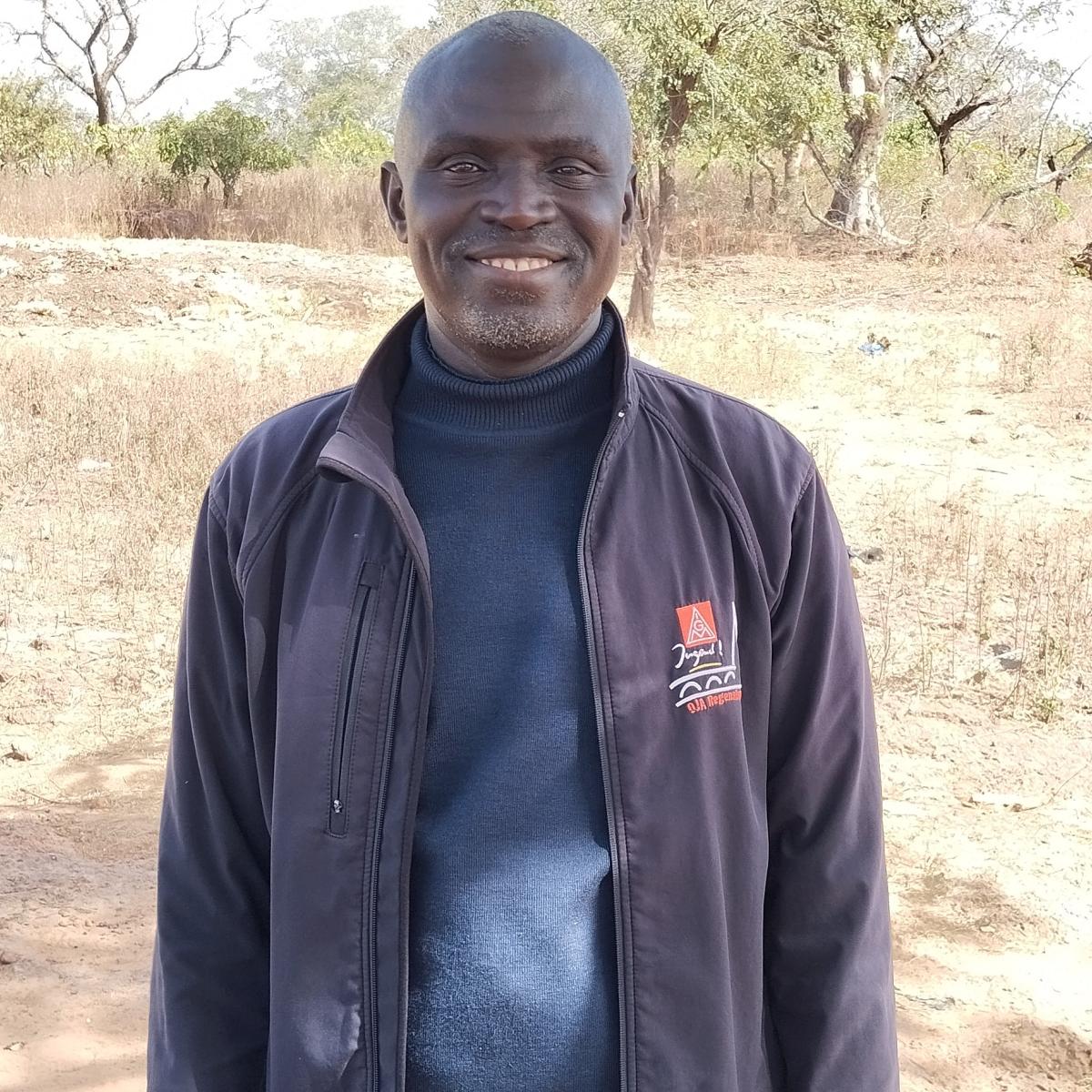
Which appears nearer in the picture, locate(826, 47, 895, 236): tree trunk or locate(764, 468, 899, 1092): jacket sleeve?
locate(764, 468, 899, 1092): jacket sleeve

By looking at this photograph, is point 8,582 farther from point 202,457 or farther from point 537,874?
point 537,874

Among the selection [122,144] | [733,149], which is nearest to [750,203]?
[733,149]

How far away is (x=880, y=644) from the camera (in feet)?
18.1

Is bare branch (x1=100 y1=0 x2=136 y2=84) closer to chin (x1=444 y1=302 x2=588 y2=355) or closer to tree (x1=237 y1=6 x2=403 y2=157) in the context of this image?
tree (x1=237 y1=6 x2=403 y2=157)

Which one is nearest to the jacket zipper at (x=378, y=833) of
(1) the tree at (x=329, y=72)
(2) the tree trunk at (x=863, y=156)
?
(2) the tree trunk at (x=863, y=156)

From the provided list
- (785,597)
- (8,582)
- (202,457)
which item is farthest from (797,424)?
(785,597)

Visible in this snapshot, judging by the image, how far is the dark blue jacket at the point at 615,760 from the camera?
138cm

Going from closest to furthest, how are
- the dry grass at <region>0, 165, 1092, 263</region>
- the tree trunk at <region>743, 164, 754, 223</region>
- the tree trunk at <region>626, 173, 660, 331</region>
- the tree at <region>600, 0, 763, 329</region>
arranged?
the tree trunk at <region>626, 173, 660, 331</region> < the tree at <region>600, 0, 763, 329</region> < the dry grass at <region>0, 165, 1092, 263</region> < the tree trunk at <region>743, 164, 754, 223</region>

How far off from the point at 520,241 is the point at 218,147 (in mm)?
18171

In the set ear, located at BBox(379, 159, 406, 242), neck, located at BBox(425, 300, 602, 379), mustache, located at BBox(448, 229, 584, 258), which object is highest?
ear, located at BBox(379, 159, 406, 242)

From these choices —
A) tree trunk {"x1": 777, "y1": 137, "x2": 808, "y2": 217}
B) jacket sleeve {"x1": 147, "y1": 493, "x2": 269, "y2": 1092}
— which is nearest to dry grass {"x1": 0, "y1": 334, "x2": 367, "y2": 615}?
jacket sleeve {"x1": 147, "y1": 493, "x2": 269, "y2": 1092}

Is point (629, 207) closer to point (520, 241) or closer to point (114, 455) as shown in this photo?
point (520, 241)

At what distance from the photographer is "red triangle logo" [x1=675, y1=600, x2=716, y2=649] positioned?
1406mm

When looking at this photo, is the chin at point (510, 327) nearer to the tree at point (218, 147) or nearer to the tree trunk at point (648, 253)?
the tree trunk at point (648, 253)
